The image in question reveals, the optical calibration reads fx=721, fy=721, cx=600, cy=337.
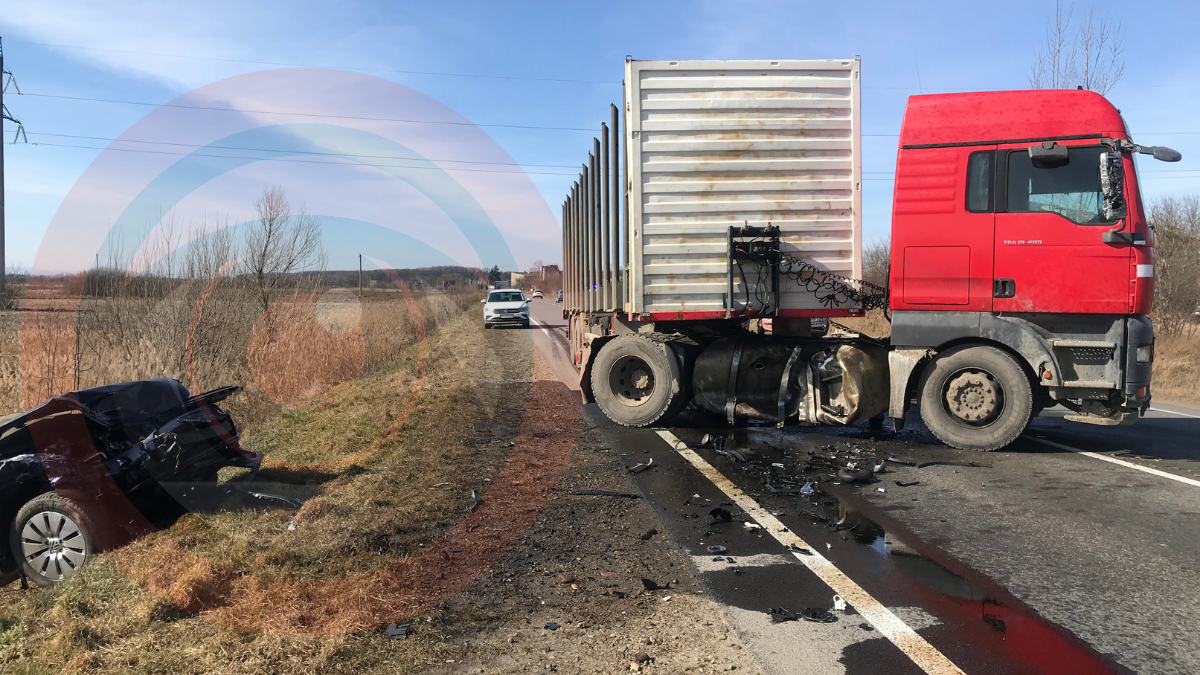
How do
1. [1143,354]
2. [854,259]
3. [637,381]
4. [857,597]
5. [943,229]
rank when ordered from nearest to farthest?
[857,597] → [1143,354] → [943,229] → [854,259] → [637,381]

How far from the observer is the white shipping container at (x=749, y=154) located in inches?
316

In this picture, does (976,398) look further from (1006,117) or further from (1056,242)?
(1006,117)

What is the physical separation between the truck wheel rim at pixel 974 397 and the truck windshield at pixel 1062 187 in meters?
1.66

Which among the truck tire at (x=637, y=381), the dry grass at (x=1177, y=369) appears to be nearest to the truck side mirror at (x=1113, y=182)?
the truck tire at (x=637, y=381)

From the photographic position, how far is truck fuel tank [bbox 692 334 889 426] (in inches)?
309

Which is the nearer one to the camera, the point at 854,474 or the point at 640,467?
the point at 854,474

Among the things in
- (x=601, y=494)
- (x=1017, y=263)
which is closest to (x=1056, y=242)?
(x=1017, y=263)

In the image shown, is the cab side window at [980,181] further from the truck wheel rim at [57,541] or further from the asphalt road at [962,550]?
the truck wheel rim at [57,541]

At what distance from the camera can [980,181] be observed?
23.2ft

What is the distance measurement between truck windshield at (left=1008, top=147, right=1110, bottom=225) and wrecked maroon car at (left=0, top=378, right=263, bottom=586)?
7.51m

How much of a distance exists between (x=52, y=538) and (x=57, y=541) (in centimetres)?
4

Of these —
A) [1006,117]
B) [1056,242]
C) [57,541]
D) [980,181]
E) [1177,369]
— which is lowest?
[57,541]

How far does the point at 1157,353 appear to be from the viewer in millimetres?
15117

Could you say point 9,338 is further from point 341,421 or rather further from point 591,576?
point 591,576
